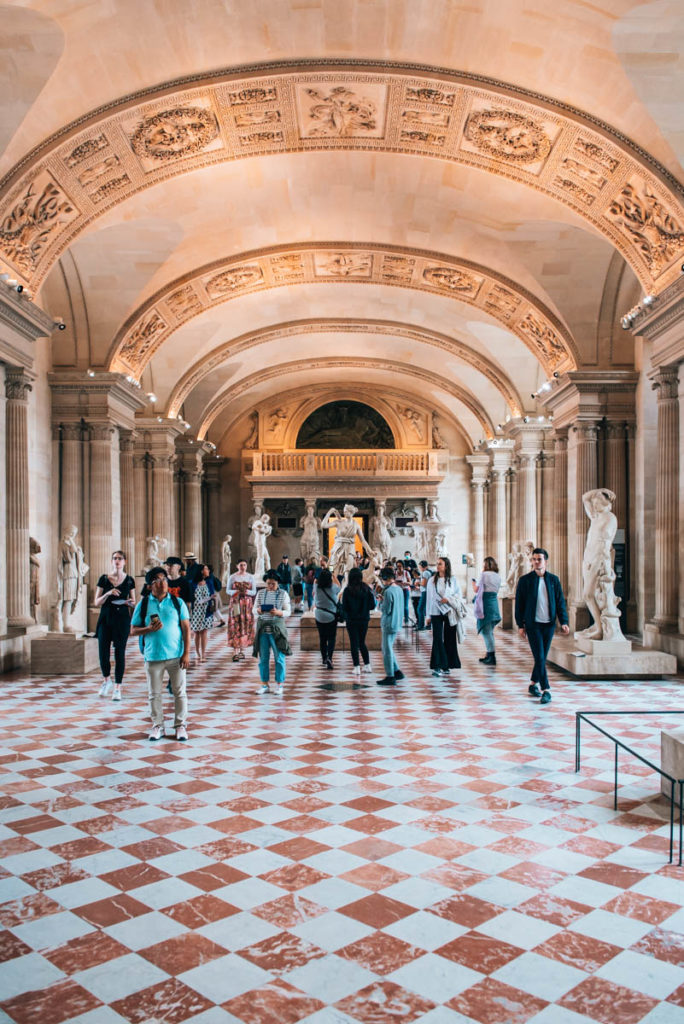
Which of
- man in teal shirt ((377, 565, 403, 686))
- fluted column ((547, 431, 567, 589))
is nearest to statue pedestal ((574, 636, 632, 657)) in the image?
man in teal shirt ((377, 565, 403, 686))

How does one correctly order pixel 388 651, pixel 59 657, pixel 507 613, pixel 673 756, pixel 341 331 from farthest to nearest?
1. pixel 341 331
2. pixel 507 613
3. pixel 59 657
4. pixel 388 651
5. pixel 673 756

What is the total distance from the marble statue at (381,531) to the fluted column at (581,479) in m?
13.8

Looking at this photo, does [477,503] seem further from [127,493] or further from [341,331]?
[127,493]

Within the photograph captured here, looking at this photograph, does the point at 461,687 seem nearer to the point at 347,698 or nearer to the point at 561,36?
the point at 347,698

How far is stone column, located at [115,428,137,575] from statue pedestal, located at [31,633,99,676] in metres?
7.77

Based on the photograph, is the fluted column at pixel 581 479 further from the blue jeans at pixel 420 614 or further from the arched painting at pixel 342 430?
the arched painting at pixel 342 430

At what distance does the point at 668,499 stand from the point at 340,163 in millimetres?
7770

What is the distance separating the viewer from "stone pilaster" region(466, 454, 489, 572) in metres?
31.4

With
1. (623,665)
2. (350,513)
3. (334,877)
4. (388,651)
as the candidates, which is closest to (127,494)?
(350,513)

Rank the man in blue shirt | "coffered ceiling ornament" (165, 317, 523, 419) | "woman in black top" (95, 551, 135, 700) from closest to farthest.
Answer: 1. the man in blue shirt
2. "woman in black top" (95, 551, 135, 700)
3. "coffered ceiling ornament" (165, 317, 523, 419)

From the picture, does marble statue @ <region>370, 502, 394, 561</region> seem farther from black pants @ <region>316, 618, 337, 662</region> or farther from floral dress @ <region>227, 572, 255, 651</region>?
black pants @ <region>316, 618, 337, 662</region>

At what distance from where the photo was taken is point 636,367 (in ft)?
53.8

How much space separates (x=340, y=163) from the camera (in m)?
14.2

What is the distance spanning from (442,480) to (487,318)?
12.2 metres
